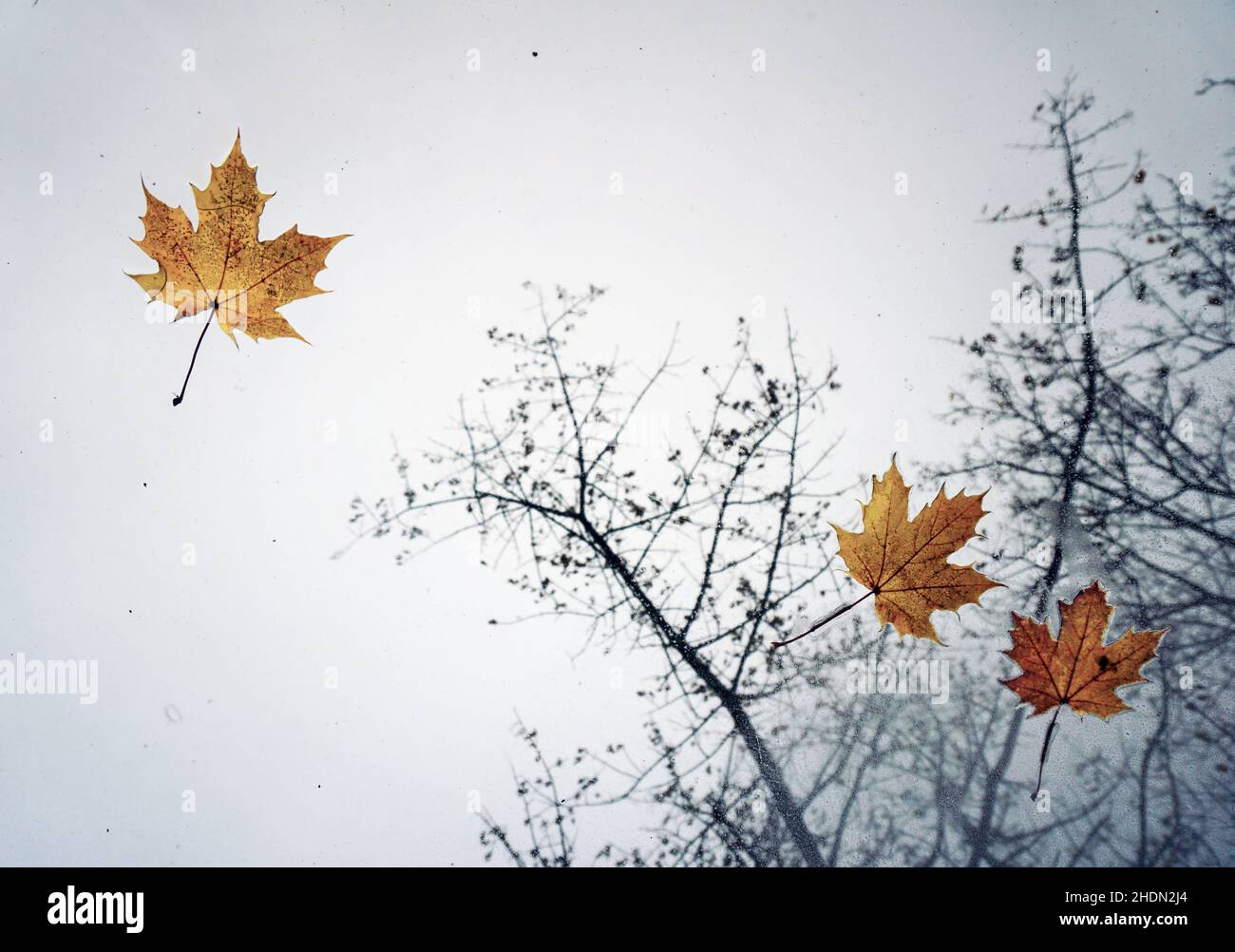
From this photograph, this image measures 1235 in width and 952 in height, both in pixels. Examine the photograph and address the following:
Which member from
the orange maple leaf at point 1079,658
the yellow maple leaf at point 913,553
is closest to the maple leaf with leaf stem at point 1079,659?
the orange maple leaf at point 1079,658

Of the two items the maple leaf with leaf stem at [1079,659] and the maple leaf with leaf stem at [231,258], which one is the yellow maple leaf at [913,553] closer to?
the maple leaf with leaf stem at [1079,659]

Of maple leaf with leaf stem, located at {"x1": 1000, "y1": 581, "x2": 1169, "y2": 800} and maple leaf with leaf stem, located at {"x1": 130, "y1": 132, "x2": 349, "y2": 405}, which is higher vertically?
maple leaf with leaf stem, located at {"x1": 130, "y1": 132, "x2": 349, "y2": 405}

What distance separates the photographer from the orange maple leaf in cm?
167

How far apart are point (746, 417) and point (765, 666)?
86 cm

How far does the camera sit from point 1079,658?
5.55ft

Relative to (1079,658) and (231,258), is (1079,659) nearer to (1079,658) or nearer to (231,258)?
(1079,658)

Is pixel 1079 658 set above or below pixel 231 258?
below

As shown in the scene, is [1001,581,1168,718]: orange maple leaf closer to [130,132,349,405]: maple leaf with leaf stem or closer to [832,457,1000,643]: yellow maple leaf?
[832,457,1000,643]: yellow maple leaf

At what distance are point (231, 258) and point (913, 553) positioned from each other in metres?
2.10

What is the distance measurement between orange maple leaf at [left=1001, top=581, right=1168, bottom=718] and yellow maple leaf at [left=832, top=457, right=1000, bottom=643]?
1.06 ft

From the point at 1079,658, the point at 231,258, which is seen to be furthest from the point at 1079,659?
the point at 231,258

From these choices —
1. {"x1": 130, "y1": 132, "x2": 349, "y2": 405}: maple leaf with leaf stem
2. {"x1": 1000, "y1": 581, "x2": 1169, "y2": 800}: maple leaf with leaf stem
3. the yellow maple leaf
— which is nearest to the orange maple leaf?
{"x1": 1000, "y1": 581, "x2": 1169, "y2": 800}: maple leaf with leaf stem
